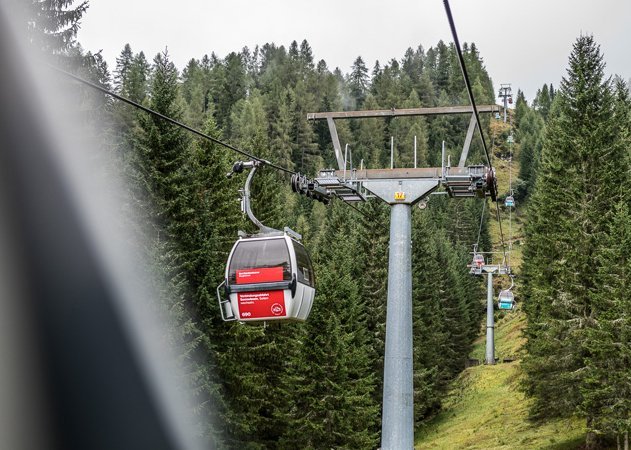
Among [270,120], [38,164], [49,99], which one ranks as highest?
[270,120]

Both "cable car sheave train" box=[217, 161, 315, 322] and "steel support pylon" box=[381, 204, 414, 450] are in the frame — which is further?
"steel support pylon" box=[381, 204, 414, 450]

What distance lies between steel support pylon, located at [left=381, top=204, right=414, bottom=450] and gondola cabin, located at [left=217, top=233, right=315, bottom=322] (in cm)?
287

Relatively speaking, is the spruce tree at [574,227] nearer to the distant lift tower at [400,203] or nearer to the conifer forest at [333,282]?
the conifer forest at [333,282]

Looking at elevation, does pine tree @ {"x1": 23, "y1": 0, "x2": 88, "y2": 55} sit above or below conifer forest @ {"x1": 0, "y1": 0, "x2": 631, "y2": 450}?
above

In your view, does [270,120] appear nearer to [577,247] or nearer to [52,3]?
[577,247]

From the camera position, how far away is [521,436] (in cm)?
3534

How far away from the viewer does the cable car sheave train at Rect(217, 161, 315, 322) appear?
13.1m

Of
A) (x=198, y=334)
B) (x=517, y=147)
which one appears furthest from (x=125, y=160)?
(x=517, y=147)

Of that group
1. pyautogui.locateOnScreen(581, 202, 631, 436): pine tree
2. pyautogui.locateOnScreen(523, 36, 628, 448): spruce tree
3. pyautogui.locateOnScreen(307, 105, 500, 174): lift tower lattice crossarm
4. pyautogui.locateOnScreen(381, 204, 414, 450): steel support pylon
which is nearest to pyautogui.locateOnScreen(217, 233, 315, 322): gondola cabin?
pyautogui.locateOnScreen(381, 204, 414, 450): steel support pylon

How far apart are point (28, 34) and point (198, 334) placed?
1066 cm

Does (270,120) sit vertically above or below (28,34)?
above

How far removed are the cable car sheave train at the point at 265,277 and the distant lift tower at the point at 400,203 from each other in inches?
113

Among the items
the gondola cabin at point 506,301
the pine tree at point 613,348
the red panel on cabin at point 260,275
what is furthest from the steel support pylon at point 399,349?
the gondola cabin at point 506,301

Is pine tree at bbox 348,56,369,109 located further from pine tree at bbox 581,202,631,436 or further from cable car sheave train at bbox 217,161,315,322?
cable car sheave train at bbox 217,161,315,322
